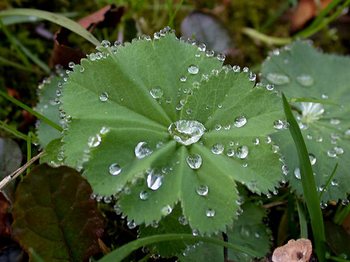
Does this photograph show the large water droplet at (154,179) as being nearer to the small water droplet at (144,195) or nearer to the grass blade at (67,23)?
the small water droplet at (144,195)

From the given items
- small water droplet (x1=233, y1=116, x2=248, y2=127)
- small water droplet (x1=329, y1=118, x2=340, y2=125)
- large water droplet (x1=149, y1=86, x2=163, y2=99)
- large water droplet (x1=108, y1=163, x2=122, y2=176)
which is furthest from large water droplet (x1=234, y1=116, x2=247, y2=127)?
small water droplet (x1=329, y1=118, x2=340, y2=125)

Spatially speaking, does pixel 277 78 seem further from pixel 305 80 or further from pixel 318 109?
pixel 318 109

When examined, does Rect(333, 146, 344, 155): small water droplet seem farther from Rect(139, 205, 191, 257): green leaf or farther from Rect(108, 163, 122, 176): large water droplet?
Rect(108, 163, 122, 176): large water droplet

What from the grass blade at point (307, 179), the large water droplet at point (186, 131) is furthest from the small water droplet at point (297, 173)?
the large water droplet at point (186, 131)

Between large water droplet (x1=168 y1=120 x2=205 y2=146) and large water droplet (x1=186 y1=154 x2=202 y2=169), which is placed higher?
large water droplet (x1=168 y1=120 x2=205 y2=146)

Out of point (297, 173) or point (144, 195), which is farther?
point (297, 173)

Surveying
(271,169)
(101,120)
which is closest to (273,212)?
(271,169)

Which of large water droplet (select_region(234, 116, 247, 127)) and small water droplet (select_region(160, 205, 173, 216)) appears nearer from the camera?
small water droplet (select_region(160, 205, 173, 216))

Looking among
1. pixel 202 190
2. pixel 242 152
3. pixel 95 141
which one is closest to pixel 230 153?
pixel 242 152
